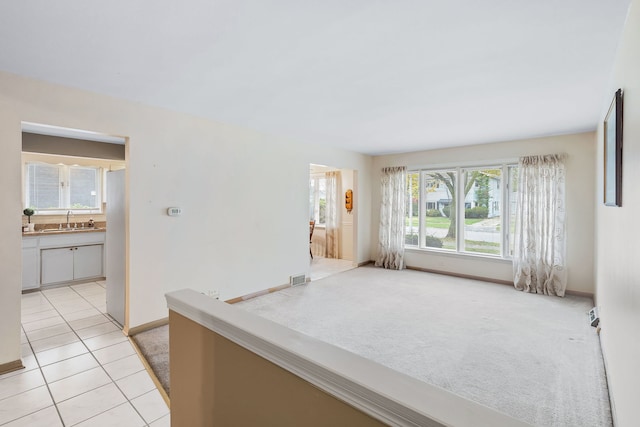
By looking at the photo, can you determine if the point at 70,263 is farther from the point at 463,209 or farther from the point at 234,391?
the point at 463,209

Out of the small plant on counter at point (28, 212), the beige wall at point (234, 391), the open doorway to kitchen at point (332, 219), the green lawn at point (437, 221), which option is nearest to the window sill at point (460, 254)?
the green lawn at point (437, 221)

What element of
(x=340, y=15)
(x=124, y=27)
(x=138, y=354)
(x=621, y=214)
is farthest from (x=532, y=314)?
(x=124, y=27)

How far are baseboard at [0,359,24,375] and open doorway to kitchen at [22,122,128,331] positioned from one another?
0.82 metres

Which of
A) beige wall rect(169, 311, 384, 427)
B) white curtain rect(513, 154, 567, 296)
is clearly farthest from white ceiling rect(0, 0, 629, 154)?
beige wall rect(169, 311, 384, 427)

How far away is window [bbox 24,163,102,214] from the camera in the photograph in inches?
202

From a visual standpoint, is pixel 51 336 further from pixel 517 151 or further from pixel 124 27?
pixel 517 151

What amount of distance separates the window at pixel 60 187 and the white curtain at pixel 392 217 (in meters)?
5.59

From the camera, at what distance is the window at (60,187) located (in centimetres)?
Answer: 512

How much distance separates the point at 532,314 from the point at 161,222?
459 centimetres

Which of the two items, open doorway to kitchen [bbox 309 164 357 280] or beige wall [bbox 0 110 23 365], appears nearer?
beige wall [bbox 0 110 23 365]

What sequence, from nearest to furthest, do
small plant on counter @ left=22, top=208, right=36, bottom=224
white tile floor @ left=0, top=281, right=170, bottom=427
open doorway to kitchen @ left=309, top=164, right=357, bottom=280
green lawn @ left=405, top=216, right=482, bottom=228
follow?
white tile floor @ left=0, top=281, right=170, bottom=427 < small plant on counter @ left=22, top=208, right=36, bottom=224 < green lawn @ left=405, top=216, right=482, bottom=228 < open doorway to kitchen @ left=309, top=164, right=357, bottom=280

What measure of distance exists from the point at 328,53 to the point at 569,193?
4500 mm

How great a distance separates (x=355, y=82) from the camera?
8.77ft

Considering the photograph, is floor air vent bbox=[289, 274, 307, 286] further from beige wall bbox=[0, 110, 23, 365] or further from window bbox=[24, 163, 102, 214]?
window bbox=[24, 163, 102, 214]
